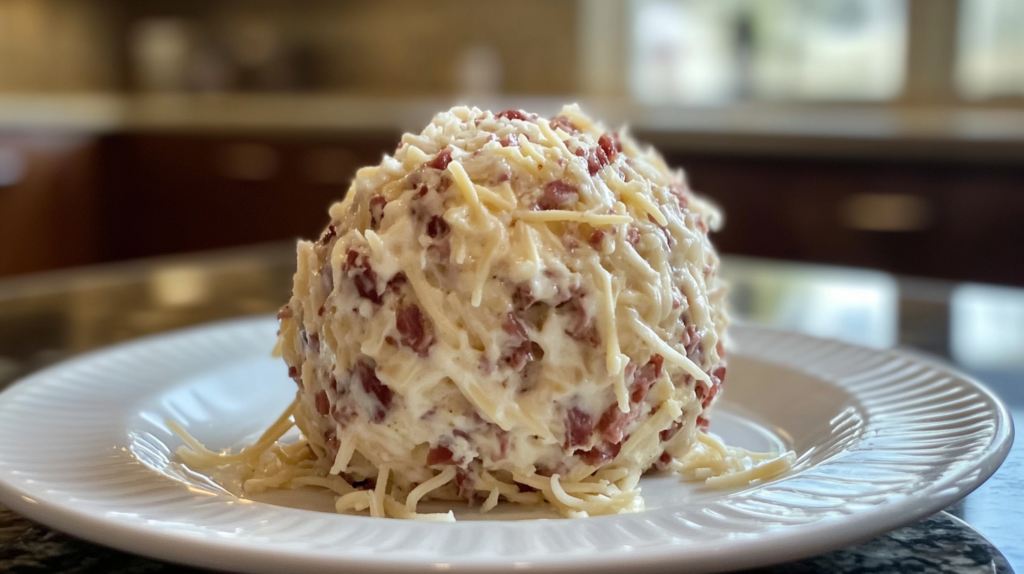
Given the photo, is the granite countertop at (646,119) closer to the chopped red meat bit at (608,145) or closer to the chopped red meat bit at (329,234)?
the chopped red meat bit at (608,145)

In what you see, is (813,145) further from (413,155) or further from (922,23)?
(413,155)

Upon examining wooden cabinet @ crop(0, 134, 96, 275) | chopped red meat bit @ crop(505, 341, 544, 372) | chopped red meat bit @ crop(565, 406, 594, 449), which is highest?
chopped red meat bit @ crop(505, 341, 544, 372)

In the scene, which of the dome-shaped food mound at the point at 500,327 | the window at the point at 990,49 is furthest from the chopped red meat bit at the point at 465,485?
the window at the point at 990,49

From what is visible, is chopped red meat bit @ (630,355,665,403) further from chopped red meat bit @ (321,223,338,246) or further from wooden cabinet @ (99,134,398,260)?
wooden cabinet @ (99,134,398,260)

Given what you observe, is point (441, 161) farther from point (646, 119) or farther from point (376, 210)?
point (646, 119)

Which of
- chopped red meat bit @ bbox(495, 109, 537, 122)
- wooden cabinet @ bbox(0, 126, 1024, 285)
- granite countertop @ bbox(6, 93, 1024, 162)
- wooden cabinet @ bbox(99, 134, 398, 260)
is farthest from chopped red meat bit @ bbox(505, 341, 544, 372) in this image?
wooden cabinet @ bbox(99, 134, 398, 260)

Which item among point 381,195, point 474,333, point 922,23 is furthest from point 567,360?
point 922,23

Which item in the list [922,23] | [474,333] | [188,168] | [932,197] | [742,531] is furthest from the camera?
[188,168]

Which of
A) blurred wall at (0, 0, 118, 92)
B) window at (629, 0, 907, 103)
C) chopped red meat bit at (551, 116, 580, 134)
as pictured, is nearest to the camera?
chopped red meat bit at (551, 116, 580, 134)
